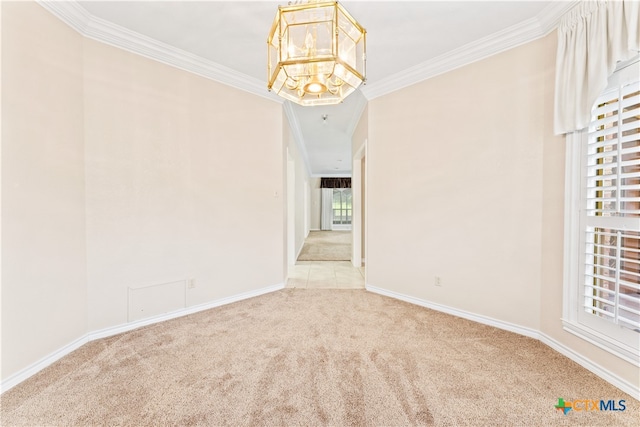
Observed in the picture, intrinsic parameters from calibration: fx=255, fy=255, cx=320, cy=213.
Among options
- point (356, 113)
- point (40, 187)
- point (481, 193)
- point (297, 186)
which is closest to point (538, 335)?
point (481, 193)

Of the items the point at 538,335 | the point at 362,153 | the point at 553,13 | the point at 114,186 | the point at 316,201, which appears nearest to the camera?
the point at 553,13

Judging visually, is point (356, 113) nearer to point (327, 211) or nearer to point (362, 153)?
point (362, 153)

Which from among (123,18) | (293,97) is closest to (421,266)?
(293,97)

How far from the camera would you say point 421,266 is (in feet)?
9.78

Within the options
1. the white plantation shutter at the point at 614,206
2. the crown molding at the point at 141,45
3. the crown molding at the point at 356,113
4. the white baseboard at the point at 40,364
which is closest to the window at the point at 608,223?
the white plantation shutter at the point at 614,206

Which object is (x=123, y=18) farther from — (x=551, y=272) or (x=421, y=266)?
(x=551, y=272)

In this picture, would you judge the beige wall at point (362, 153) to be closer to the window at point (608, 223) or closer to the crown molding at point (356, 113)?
the crown molding at point (356, 113)

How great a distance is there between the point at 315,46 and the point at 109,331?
281cm

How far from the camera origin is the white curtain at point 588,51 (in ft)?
5.05

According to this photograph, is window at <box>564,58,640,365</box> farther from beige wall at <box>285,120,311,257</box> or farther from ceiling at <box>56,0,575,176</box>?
beige wall at <box>285,120,311,257</box>

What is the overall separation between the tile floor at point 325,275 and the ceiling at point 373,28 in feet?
9.28

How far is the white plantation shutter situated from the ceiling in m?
0.88

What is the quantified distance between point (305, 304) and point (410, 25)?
2.97m

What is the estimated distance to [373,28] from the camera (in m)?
2.23
